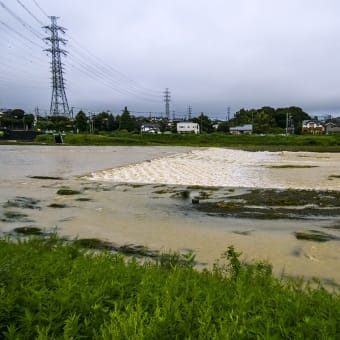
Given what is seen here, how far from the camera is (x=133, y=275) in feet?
13.1

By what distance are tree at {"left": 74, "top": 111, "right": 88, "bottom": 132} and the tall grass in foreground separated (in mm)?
95333

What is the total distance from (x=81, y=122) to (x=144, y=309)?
96.8 meters

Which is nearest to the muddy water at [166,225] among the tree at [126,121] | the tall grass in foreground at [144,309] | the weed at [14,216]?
the weed at [14,216]

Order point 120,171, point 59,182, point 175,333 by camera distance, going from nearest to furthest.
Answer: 1. point 175,333
2. point 59,182
3. point 120,171

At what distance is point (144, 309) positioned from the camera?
10.1 ft

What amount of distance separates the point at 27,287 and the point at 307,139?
7014 centimetres

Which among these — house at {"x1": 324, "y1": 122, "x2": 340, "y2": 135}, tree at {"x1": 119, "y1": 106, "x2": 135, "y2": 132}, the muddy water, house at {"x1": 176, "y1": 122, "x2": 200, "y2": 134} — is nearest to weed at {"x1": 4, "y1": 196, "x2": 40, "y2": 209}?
the muddy water

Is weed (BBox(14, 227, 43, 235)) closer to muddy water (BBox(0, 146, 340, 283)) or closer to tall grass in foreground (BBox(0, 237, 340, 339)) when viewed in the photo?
muddy water (BBox(0, 146, 340, 283))

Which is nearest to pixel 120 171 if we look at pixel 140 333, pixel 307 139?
pixel 140 333

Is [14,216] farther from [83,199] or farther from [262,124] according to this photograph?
[262,124]

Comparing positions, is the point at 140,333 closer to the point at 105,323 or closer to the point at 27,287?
the point at 105,323

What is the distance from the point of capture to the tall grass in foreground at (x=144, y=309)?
2.68 m

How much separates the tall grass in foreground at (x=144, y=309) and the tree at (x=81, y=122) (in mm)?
95333

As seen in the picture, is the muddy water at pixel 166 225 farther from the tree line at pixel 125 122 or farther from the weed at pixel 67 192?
the tree line at pixel 125 122
